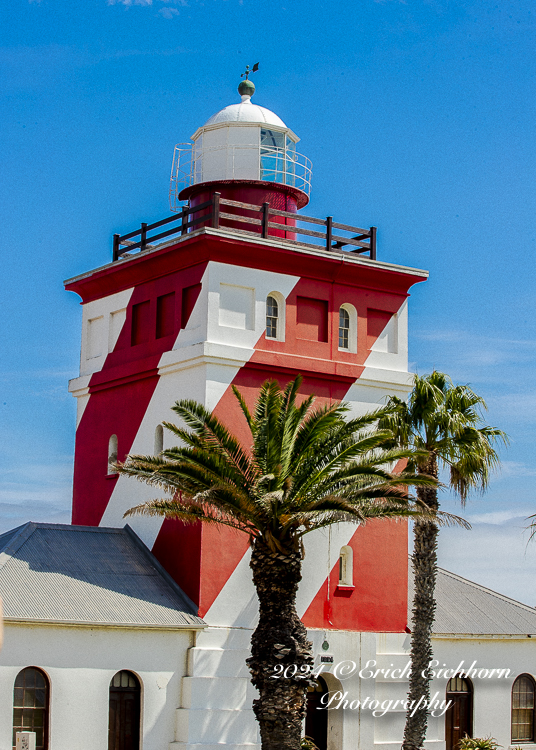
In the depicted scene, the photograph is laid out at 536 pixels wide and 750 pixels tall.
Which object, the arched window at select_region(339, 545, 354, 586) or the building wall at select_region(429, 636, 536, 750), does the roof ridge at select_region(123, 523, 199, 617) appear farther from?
the building wall at select_region(429, 636, 536, 750)

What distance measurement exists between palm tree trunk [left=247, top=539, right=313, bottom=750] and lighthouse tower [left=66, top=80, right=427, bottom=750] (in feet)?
10.6

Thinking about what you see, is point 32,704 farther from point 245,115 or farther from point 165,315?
point 245,115

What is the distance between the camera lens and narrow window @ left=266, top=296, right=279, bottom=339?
26.6 meters

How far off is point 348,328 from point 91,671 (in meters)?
11.0

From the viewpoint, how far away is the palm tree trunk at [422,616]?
2391cm

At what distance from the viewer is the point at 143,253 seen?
90.0 ft

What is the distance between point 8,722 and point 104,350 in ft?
35.9

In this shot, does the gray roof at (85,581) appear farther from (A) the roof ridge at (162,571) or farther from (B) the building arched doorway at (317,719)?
(B) the building arched doorway at (317,719)

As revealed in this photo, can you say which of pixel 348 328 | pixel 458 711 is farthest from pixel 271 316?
pixel 458 711

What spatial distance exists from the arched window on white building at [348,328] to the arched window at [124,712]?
9.91 metres

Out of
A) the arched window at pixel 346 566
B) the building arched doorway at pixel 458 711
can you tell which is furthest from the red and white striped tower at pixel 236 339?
the building arched doorway at pixel 458 711

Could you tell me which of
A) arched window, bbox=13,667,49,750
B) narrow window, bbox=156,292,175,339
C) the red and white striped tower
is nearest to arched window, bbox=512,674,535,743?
the red and white striped tower

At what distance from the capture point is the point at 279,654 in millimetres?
20422

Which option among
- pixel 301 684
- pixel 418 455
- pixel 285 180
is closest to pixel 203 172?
pixel 285 180
